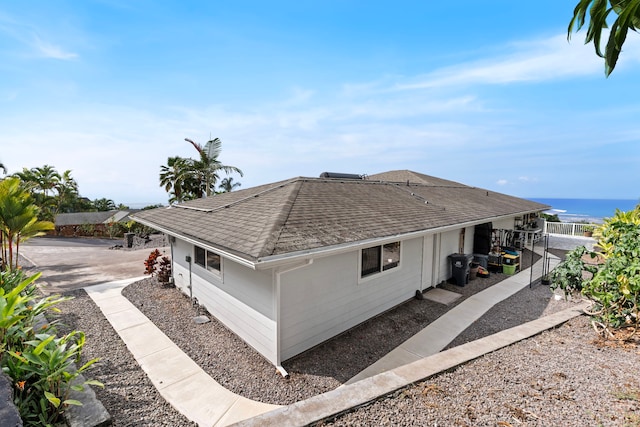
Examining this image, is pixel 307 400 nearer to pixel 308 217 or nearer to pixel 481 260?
pixel 308 217

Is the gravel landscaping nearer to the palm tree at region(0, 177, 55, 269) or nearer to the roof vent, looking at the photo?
the palm tree at region(0, 177, 55, 269)

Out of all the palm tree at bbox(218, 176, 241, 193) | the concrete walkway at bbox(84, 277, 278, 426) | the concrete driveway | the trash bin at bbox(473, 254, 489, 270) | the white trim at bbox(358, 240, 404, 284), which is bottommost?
the concrete driveway

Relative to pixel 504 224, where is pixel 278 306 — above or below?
below

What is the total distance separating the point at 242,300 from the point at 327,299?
1.83 metres

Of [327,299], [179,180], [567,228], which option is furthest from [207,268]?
[567,228]

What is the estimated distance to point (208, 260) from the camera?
24.3 ft

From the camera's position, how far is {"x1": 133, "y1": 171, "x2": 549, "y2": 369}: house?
514cm

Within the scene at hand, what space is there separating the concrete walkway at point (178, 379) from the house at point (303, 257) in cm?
106

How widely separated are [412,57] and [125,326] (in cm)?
1257

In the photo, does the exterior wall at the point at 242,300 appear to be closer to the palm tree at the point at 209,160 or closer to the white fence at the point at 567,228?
the palm tree at the point at 209,160

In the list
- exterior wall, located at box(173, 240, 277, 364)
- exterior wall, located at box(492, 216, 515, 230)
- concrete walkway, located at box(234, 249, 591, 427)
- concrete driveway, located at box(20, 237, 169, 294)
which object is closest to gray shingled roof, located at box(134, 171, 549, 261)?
exterior wall, located at box(173, 240, 277, 364)

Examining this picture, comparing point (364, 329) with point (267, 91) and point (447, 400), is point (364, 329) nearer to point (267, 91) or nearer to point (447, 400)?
point (447, 400)

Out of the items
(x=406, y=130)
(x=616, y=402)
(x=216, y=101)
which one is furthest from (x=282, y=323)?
(x=406, y=130)

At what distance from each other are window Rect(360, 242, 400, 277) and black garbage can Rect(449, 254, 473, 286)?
3385 mm
